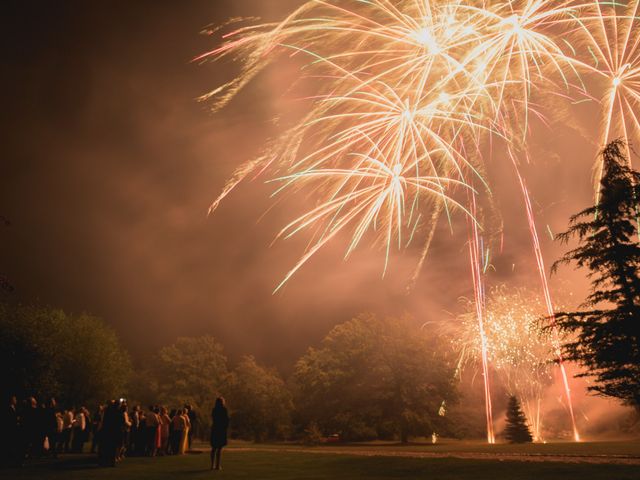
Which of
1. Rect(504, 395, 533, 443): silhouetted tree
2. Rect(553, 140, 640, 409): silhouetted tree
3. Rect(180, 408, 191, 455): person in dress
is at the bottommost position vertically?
Rect(504, 395, 533, 443): silhouetted tree

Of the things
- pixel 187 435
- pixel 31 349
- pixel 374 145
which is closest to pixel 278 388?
pixel 31 349

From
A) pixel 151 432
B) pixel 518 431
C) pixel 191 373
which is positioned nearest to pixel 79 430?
pixel 151 432

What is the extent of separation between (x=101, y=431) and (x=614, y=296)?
1938 centimetres

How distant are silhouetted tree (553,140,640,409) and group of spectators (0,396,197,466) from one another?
16708 millimetres

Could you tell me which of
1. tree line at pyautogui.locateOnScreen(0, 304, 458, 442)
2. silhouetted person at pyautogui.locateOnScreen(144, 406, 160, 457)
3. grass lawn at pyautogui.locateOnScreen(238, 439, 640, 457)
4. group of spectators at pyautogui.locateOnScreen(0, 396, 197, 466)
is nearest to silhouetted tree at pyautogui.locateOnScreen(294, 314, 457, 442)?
tree line at pyautogui.locateOnScreen(0, 304, 458, 442)

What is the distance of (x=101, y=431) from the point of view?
56.8 ft

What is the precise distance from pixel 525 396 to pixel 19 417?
47451 mm

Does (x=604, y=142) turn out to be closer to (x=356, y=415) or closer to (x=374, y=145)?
(x=374, y=145)

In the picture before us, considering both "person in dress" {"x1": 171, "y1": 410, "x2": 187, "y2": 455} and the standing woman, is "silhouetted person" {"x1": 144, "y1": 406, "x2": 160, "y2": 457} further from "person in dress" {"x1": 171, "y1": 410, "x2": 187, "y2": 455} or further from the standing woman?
the standing woman

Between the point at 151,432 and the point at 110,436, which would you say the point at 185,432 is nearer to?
the point at 151,432

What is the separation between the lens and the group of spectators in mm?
17359

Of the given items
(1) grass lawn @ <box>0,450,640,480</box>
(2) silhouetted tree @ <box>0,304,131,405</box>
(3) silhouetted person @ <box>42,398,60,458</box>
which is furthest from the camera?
(2) silhouetted tree @ <box>0,304,131,405</box>

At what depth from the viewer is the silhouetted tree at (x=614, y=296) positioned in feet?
63.8

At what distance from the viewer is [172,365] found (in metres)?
73.1
